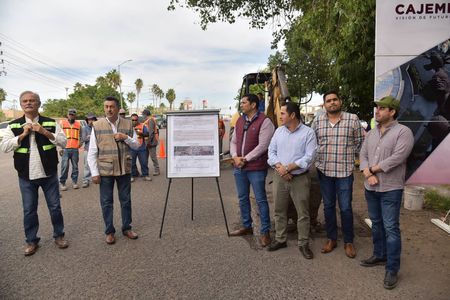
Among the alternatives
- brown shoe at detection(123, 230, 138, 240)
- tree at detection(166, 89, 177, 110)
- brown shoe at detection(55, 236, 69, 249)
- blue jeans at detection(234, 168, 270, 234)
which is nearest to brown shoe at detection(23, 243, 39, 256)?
brown shoe at detection(55, 236, 69, 249)

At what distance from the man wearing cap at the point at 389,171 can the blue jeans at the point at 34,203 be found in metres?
4.00

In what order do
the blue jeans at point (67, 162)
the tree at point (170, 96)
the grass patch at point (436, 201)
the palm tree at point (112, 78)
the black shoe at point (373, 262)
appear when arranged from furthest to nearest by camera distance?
the tree at point (170, 96) < the palm tree at point (112, 78) < the blue jeans at point (67, 162) < the grass patch at point (436, 201) < the black shoe at point (373, 262)

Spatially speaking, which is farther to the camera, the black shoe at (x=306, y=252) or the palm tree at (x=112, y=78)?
the palm tree at (x=112, y=78)

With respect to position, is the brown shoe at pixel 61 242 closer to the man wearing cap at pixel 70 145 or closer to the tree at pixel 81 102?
the man wearing cap at pixel 70 145

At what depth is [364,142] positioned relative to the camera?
149 inches

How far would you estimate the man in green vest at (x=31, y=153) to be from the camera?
410cm

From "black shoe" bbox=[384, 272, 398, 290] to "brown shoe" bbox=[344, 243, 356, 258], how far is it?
0.61m

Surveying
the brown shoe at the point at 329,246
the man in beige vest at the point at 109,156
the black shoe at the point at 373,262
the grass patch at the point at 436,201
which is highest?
the man in beige vest at the point at 109,156

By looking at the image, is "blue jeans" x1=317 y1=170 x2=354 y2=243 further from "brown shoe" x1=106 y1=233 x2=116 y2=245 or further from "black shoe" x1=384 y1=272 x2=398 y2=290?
"brown shoe" x1=106 y1=233 x2=116 y2=245

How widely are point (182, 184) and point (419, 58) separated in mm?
5834

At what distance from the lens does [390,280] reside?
331cm

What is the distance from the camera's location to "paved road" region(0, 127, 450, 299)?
323 cm

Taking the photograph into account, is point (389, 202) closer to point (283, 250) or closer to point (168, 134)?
point (283, 250)

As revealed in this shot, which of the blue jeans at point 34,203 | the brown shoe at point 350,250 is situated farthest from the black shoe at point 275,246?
the blue jeans at point 34,203
